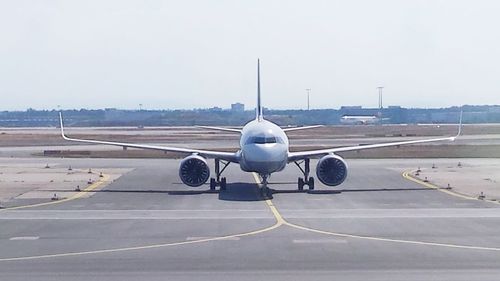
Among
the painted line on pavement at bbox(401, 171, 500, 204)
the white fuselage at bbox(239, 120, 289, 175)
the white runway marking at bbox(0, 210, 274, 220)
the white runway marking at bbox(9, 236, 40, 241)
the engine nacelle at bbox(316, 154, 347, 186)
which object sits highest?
the white fuselage at bbox(239, 120, 289, 175)

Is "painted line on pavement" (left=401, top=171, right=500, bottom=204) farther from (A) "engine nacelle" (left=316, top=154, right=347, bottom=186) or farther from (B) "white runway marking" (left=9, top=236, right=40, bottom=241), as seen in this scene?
(B) "white runway marking" (left=9, top=236, right=40, bottom=241)

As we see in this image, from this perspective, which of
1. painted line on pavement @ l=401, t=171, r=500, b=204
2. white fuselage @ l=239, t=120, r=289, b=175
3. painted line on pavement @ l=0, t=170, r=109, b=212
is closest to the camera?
painted line on pavement @ l=0, t=170, r=109, b=212

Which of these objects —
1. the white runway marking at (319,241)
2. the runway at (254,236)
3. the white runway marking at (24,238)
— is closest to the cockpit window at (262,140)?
the runway at (254,236)

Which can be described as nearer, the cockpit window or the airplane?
the airplane

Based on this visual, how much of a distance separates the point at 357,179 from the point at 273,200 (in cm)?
1373

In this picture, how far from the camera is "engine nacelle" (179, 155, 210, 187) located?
42812 millimetres

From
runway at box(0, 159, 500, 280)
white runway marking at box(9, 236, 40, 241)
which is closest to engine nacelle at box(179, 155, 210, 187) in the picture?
runway at box(0, 159, 500, 280)

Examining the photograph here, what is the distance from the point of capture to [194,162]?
141 feet

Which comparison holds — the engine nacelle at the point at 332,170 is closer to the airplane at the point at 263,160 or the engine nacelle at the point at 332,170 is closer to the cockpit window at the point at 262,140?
the airplane at the point at 263,160

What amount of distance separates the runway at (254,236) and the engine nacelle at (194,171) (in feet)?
2.59

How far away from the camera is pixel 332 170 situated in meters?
43.5

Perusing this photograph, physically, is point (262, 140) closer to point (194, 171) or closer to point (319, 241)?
point (194, 171)

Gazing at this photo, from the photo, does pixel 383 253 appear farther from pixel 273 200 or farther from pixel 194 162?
pixel 194 162

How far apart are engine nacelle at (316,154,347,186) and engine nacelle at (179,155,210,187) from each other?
19.5 feet
